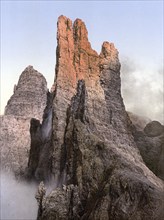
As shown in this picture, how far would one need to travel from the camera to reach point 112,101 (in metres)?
56.9

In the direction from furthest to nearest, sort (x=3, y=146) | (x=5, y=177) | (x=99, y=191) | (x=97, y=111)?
(x=3, y=146) < (x=5, y=177) < (x=97, y=111) < (x=99, y=191)

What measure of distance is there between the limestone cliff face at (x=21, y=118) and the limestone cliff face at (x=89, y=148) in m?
11.4

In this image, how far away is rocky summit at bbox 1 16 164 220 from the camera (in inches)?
1577

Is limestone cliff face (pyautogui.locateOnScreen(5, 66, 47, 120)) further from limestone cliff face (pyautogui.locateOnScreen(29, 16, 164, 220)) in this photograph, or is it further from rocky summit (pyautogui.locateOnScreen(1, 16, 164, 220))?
limestone cliff face (pyautogui.locateOnScreen(29, 16, 164, 220))

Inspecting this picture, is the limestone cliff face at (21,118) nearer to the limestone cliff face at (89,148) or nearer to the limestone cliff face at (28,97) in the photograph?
the limestone cliff face at (28,97)

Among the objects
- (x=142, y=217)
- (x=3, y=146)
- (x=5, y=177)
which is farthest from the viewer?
(x=3, y=146)

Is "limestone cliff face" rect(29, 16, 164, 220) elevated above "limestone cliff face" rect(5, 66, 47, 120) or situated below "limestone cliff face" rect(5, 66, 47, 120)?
below

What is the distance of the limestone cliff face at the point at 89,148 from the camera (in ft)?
131

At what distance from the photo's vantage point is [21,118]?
273 feet

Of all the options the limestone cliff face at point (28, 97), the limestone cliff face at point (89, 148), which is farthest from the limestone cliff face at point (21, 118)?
the limestone cliff face at point (89, 148)

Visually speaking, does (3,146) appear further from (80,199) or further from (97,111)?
(80,199)

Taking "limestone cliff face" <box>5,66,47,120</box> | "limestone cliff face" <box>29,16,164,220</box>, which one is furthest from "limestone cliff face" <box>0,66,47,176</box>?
"limestone cliff face" <box>29,16,164,220</box>

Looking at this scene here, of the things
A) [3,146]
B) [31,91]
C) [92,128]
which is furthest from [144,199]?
[31,91]

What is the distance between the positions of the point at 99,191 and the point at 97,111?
523 inches
